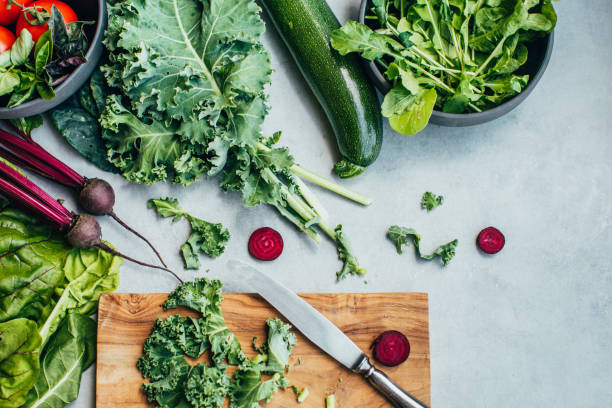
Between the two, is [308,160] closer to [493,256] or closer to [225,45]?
[225,45]

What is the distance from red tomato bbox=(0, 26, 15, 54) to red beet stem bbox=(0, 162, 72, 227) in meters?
0.34

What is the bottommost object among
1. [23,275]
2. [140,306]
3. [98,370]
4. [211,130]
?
[98,370]

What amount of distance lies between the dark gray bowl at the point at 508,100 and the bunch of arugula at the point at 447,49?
23 mm

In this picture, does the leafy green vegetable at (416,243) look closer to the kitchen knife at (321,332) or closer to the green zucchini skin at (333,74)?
the green zucchini skin at (333,74)

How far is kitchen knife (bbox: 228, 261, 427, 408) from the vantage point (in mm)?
1589

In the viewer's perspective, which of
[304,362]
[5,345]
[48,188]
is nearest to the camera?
[5,345]

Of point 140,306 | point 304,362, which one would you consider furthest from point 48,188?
point 304,362

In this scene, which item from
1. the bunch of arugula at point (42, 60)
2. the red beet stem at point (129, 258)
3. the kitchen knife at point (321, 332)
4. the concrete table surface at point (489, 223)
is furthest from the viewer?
the concrete table surface at point (489, 223)

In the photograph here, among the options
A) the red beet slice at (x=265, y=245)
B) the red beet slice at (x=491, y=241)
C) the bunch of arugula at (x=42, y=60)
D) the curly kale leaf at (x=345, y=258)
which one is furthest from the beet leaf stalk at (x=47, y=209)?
the red beet slice at (x=491, y=241)

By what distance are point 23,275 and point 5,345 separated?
0.20 meters

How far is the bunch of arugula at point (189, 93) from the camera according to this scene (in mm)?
1524

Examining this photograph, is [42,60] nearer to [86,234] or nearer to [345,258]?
[86,234]

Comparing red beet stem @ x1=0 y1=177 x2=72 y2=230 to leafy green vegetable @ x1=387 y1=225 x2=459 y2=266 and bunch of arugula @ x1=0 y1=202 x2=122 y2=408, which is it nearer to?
bunch of arugula @ x1=0 y1=202 x2=122 y2=408

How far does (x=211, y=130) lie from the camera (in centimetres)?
157
